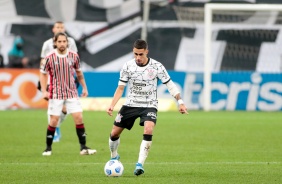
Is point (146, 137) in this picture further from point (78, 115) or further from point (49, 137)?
point (49, 137)

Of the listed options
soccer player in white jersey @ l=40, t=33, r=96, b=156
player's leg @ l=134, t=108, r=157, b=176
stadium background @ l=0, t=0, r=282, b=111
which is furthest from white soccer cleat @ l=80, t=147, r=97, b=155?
stadium background @ l=0, t=0, r=282, b=111

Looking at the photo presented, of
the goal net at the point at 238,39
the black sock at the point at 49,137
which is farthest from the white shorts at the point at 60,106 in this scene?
the goal net at the point at 238,39

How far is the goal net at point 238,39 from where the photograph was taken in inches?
1313

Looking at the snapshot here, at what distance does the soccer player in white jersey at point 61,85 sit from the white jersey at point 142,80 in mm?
2929

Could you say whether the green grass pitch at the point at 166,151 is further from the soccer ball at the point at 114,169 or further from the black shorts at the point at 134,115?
the black shorts at the point at 134,115

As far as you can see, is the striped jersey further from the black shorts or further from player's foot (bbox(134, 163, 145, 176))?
player's foot (bbox(134, 163, 145, 176))

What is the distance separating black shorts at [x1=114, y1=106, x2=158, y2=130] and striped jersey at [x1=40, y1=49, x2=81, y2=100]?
10.0 feet

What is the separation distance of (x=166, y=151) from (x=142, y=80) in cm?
402

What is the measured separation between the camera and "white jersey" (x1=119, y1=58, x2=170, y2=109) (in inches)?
485

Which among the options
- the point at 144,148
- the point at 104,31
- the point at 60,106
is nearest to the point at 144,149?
the point at 144,148

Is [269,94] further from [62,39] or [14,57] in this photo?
[62,39]

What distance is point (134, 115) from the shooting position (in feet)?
40.4

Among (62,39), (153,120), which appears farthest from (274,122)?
(153,120)

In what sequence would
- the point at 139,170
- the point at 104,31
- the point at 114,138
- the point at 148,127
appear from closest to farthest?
the point at 139,170 < the point at 148,127 < the point at 114,138 < the point at 104,31
